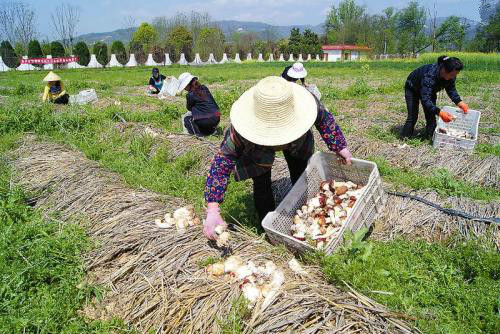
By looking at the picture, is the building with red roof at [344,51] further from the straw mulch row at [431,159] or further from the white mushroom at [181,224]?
the white mushroom at [181,224]

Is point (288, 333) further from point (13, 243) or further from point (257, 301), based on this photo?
point (13, 243)

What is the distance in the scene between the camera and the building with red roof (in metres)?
62.2

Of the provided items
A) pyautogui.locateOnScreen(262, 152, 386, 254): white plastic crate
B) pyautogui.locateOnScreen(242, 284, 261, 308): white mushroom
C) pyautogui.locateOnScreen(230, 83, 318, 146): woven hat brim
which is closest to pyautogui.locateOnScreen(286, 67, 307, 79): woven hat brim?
pyautogui.locateOnScreen(262, 152, 386, 254): white plastic crate

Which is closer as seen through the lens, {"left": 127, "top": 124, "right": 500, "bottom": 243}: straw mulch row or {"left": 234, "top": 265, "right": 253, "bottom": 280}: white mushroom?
{"left": 234, "top": 265, "right": 253, "bottom": 280}: white mushroom

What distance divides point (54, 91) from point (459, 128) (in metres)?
9.01

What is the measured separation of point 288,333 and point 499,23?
64.1 meters

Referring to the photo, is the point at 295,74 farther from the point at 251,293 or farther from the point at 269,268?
the point at 251,293

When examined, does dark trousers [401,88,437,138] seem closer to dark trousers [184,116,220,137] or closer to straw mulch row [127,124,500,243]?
straw mulch row [127,124,500,243]

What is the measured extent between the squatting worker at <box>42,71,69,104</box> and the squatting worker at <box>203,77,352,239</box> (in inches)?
311

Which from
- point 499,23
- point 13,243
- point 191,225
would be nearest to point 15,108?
point 13,243

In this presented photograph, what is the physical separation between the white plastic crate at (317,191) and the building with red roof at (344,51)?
62485 millimetres

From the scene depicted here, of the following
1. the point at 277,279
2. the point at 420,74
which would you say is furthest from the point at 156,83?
the point at 277,279

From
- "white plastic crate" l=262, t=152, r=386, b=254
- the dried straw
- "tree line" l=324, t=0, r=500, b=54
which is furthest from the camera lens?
"tree line" l=324, t=0, r=500, b=54

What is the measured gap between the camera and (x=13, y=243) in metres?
3.01
